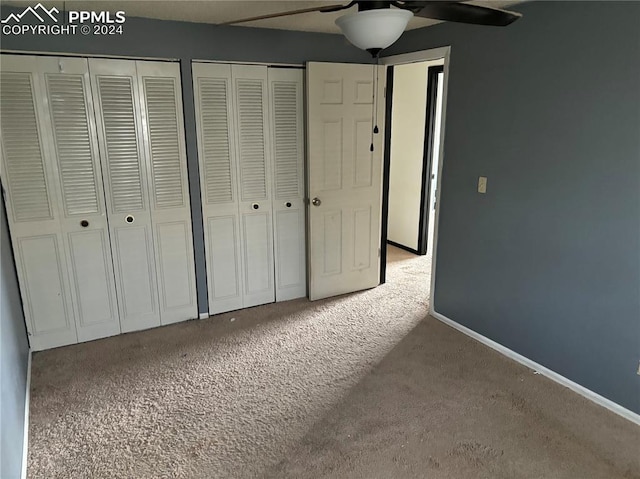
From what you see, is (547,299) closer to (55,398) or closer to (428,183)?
(428,183)

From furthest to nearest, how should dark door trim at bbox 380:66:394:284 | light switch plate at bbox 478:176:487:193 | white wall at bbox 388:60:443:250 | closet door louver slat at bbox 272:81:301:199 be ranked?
white wall at bbox 388:60:443:250 < dark door trim at bbox 380:66:394:284 < closet door louver slat at bbox 272:81:301:199 < light switch plate at bbox 478:176:487:193

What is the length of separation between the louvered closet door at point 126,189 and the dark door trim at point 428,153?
3.03 metres

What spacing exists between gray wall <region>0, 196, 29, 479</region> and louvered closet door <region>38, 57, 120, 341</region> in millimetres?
353

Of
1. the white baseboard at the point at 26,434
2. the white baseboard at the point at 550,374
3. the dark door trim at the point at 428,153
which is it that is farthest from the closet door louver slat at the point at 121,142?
the dark door trim at the point at 428,153

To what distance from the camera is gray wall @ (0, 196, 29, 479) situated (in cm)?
172

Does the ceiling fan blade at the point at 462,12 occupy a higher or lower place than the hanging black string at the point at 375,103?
higher

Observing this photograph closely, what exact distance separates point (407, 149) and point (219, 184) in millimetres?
2610

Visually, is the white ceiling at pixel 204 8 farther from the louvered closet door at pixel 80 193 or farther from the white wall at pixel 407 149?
the white wall at pixel 407 149

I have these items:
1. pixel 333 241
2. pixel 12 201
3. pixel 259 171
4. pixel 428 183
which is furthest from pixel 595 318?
pixel 12 201

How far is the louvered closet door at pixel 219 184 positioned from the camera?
125 inches

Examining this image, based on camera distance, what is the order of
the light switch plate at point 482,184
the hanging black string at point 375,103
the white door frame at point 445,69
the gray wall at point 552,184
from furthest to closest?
the hanging black string at point 375,103
the white door frame at point 445,69
the light switch plate at point 482,184
the gray wall at point 552,184

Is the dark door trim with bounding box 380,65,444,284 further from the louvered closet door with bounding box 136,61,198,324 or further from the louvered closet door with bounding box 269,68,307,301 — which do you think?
the louvered closet door with bounding box 136,61,198,324

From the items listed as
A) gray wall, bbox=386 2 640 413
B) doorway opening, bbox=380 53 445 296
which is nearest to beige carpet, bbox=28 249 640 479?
gray wall, bbox=386 2 640 413

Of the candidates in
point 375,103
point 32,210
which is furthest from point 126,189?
point 375,103
